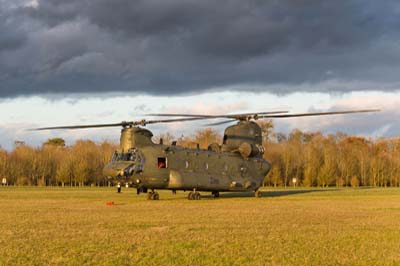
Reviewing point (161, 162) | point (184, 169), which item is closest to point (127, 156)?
point (161, 162)

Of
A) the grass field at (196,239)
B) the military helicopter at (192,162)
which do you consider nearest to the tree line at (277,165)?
the military helicopter at (192,162)

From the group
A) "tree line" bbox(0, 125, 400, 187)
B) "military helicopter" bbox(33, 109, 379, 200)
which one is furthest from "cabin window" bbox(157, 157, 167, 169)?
"tree line" bbox(0, 125, 400, 187)

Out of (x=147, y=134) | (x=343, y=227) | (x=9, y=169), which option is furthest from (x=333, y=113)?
(x=9, y=169)

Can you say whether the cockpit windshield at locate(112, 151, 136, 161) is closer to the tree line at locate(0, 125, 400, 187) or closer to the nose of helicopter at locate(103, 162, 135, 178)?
the nose of helicopter at locate(103, 162, 135, 178)

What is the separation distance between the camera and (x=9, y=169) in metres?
96.4

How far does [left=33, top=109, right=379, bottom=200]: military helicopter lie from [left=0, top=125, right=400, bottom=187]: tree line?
51647mm

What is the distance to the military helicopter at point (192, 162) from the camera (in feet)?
113

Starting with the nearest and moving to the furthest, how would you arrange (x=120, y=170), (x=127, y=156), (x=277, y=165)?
(x=120, y=170)
(x=127, y=156)
(x=277, y=165)

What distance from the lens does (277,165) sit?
99.8m

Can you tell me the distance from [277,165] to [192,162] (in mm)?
64814

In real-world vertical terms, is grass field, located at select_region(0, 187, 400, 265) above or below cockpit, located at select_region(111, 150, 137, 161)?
below

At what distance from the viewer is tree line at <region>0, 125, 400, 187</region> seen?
96.1m

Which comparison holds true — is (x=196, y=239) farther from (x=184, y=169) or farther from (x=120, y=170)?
(x=184, y=169)

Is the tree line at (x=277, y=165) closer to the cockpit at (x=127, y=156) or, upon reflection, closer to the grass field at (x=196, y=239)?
the cockpit at (x=127, y=156)
